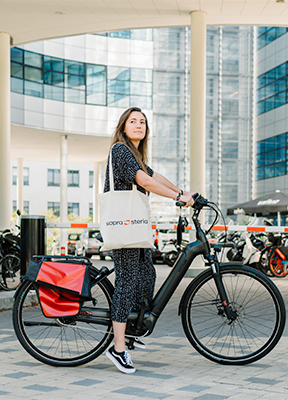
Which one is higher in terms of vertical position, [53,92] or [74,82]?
[74,82]

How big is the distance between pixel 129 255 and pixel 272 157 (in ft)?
130

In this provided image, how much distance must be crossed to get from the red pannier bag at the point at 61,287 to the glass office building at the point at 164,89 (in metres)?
23.2

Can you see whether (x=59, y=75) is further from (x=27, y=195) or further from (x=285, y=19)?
(x=27, y=195)

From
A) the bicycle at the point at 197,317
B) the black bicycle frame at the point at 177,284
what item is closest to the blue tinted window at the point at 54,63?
the bicycle at the point at 197,317

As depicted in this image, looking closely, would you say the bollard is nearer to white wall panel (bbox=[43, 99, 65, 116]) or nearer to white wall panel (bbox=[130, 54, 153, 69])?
white wall panel (bbox=[43, 99, 65, 116])

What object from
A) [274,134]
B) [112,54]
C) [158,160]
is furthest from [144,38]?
[274,134]

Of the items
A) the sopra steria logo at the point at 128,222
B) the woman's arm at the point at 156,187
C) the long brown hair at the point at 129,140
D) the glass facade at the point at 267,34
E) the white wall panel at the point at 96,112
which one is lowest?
the sopra steria logo at the point at 128,222

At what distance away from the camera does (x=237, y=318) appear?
4195 mm

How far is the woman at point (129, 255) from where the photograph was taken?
404 cm

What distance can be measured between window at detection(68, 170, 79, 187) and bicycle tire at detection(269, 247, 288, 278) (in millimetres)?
54457

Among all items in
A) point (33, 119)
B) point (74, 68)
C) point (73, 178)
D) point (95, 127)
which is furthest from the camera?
point (73, 178)

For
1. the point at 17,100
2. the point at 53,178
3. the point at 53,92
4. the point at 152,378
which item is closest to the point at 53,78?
the point at 53,92

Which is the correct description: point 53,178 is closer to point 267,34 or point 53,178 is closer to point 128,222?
point 267,34

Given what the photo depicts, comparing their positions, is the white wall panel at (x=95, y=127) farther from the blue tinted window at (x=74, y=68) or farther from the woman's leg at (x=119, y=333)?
the woman's leg at (x=119, y=333)
